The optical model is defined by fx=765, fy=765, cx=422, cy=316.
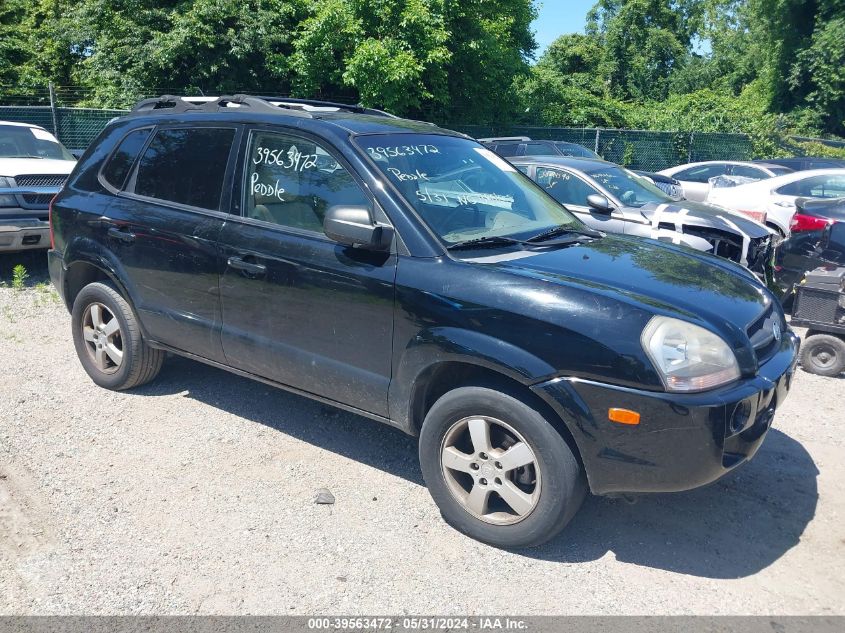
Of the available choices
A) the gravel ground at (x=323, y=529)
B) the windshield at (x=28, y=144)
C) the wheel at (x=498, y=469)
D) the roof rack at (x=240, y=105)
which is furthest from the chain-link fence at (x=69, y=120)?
the wheel at (x=498, y=469)

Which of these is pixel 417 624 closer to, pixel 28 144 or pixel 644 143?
pixel 28 144

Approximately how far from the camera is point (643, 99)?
4469 centimetres

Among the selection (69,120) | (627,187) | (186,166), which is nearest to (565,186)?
(627,187)

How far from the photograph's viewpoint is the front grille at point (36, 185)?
872 cm

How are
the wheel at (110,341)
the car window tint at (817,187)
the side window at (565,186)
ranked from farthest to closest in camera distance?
the car window tint at (817,187), the side window at (565,186), the wheel at (110,341)

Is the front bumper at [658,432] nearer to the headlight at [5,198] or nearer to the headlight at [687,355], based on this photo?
the headlight at [687,355]

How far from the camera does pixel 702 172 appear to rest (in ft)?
55.2

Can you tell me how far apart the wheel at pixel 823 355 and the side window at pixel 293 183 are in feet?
14.1

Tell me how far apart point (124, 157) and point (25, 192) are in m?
4.35

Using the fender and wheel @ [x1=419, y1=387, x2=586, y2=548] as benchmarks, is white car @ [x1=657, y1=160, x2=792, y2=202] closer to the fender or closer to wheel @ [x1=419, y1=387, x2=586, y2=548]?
the fender

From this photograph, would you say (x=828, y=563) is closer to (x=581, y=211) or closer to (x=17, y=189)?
(x=581, y=211)

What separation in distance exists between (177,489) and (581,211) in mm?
5969

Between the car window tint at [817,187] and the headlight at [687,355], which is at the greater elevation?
the car window tint at [817,187]

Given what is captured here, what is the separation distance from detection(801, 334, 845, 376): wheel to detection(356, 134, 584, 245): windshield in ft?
9.38
